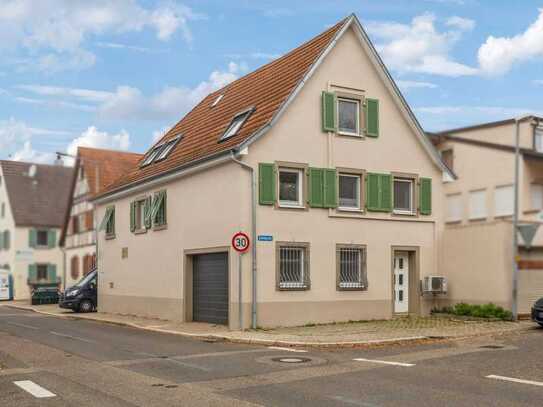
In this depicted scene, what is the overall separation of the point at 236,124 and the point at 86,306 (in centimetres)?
1370

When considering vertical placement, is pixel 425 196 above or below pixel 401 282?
above

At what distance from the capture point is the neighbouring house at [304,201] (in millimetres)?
20422

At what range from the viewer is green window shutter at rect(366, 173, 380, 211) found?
886 inches

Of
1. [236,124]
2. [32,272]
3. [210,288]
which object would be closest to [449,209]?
[236,124]

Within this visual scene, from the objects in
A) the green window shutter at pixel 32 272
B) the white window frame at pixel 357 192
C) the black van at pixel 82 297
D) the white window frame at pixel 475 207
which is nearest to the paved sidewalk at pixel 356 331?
the white window frame at pixel 475 207

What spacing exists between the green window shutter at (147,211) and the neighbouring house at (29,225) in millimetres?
30966

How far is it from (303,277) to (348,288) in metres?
1.61

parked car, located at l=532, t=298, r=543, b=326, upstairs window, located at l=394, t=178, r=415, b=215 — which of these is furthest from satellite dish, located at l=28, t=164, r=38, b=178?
parked car, located at l=532, t=298, r=543, b=326

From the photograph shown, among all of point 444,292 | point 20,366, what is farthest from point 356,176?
point 20,366

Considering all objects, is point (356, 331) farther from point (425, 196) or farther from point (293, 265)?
point (425, 196)

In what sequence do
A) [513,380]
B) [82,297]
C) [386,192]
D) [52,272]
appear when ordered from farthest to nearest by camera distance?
[52,272]
[82,297]
[386,192]
[513,380]

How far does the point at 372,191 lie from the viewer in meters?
22.7

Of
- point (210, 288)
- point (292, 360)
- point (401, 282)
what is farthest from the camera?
point (401, 282)

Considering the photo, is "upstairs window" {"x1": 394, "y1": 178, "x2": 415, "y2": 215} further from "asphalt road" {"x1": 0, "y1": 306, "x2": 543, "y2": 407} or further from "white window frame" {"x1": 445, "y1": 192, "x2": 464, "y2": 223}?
"asphalt road" {"x1": 0, "y1": 306, "x2": 543, "y2": 407}
